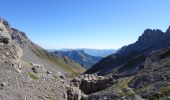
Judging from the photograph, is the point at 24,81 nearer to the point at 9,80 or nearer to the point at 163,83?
the point at 9,80

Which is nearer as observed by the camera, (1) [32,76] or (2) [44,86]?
(2) [44,86]

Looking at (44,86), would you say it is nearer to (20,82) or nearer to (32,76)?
(32,76)

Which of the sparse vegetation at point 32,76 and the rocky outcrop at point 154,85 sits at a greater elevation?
the sparse vegetation at point 32,76

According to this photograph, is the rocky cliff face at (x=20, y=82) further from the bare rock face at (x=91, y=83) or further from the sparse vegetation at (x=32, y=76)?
the bare rock face at (x=91, y=83)

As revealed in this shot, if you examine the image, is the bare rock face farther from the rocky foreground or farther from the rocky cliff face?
the rocky cliff face

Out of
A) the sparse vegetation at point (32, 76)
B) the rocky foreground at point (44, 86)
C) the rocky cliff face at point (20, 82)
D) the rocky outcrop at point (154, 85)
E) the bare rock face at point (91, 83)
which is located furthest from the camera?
the bare rock face at point (91, 83)

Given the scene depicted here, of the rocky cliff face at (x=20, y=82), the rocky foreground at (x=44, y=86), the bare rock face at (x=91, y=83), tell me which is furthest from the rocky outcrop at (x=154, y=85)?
the bare rock face at (x=91, y=83)

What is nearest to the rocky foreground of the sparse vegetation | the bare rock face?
the sparse vegetation

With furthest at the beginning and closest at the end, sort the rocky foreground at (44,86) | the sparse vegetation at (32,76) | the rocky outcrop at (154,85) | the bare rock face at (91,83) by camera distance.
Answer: the bare rock face at (91,83)
the sparse vegetation at (32,76)
the rocky foreground at (44,86)
the rocky outcrop at (154,85)

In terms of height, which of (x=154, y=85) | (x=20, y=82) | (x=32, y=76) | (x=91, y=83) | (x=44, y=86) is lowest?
(x=91, y=83)

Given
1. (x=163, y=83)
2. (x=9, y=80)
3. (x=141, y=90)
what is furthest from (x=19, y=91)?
(x=163, y=83)

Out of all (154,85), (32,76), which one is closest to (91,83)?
(32,76)

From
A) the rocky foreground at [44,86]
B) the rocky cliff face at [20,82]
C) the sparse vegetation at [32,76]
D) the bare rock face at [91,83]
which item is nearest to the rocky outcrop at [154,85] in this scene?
the rocky foreground at [44,86]

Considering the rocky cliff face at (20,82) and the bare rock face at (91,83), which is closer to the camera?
the rocky cliff face at (20,82)
